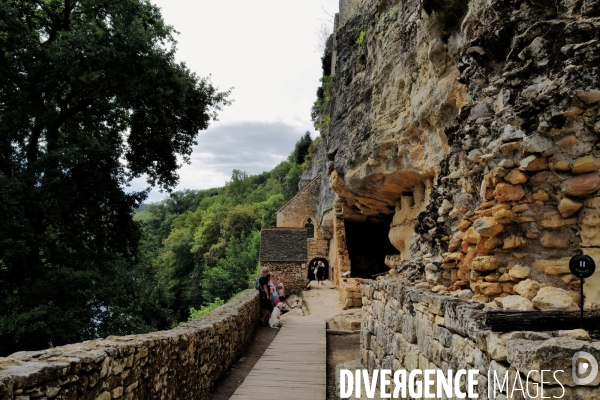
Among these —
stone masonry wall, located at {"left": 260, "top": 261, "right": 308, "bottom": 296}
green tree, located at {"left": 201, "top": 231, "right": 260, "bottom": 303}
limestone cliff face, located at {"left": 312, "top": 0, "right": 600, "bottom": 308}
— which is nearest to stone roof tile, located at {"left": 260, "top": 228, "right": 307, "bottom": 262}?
stone masonry wall, located at {"left": 260, "top": 261, "right": 308, "bottom": 296}

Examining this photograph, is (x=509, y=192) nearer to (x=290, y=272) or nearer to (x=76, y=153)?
(x=76, y=153)

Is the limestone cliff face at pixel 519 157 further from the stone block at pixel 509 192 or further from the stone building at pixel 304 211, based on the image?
the stone building at pixel 304 211

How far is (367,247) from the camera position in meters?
18.4

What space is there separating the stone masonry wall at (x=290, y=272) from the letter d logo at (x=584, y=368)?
16.6 metres

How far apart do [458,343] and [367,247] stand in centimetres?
1549

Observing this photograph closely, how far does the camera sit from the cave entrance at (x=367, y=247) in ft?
58.7

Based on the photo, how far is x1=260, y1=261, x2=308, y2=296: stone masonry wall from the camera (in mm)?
18359

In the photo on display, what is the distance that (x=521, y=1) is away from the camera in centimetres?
440

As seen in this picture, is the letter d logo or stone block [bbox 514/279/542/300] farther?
stone block [bbox 514/279/542/300]

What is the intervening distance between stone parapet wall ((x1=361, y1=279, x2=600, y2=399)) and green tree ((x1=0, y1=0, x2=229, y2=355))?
7690 mm

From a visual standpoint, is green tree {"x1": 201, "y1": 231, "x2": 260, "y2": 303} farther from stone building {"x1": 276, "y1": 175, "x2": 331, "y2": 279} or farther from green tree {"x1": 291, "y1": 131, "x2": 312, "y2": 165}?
green tree {"x1": 291, "y1": 131, "x2": 312, "y2": 165}

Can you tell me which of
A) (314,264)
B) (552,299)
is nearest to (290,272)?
(314,264)

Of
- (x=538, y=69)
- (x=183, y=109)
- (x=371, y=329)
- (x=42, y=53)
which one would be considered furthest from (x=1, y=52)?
(x=538, y=69)

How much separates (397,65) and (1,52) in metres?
9.85
